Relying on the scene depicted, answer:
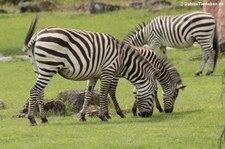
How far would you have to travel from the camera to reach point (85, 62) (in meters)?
15.5

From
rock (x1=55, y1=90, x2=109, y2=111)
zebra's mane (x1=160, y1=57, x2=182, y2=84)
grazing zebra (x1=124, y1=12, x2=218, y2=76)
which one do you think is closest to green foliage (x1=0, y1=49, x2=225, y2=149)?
rock (x1=55, y1=90, x2=109, y2=111)

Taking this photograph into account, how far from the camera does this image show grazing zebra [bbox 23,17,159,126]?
15008mm

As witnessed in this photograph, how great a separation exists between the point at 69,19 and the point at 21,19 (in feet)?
10.1

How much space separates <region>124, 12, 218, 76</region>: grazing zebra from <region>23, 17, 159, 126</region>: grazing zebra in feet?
26.9

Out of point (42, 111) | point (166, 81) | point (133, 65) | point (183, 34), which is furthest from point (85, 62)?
point (183, 34)

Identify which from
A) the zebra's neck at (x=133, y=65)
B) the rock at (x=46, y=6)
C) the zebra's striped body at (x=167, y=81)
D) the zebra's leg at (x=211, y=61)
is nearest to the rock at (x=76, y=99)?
the zebra's striped body at (x=167, y=81)

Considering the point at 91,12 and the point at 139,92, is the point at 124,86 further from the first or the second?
the point at 91,12

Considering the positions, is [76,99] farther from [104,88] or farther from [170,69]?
[170,69]

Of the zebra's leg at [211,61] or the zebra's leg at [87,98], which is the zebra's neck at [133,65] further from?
the zebra's leg at [211,61]

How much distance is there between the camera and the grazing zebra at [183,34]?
2506 centimetres

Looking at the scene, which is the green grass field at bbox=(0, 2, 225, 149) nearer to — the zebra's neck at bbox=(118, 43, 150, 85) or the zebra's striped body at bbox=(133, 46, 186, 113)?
the zebra's striped body at bbox=(133, 46, 186, 113)

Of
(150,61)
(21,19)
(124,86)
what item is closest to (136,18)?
(21,19)

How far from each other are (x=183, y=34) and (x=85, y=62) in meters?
10.4

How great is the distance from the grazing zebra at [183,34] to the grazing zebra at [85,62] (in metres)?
8.20
